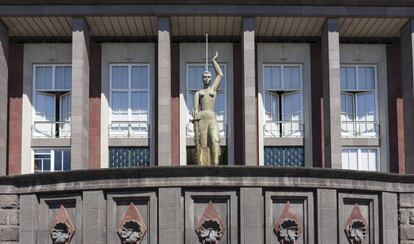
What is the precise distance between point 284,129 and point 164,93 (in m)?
6.15

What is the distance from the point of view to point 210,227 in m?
19.8

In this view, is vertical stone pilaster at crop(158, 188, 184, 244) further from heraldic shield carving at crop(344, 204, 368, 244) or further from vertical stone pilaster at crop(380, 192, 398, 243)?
vertical stone pilaster at crop(380, 192, 398, 243)

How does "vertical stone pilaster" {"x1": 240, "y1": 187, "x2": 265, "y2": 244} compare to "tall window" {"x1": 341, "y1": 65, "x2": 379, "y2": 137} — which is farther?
"tall window" {"x1": 341, "y1": 65, "x2": 379, "y2": 137}

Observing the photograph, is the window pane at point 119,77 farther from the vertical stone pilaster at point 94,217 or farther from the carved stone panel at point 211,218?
the carved stone panel at point 211,218

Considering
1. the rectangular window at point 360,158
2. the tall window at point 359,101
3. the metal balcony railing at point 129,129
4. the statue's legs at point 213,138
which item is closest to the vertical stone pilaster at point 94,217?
the statue's legs at point 213,138

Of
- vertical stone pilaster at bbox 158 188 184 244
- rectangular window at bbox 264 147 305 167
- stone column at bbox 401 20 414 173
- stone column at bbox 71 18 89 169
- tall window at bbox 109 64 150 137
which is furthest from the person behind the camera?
tall window at bbox 109 64 150 137

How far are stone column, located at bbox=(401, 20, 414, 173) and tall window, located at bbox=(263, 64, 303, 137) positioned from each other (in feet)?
15.5

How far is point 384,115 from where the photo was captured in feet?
125

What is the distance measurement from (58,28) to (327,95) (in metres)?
12.4

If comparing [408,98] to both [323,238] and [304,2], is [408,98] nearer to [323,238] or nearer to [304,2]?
[304,2]

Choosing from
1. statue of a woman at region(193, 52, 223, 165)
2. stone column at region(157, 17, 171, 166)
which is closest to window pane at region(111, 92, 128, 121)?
stone column at region(157, 17, 171, 166)

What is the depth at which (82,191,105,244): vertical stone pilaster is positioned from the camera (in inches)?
782

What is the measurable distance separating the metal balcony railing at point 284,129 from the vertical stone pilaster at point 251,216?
18.0 meters

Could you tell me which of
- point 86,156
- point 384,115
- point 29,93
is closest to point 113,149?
point 86,156
